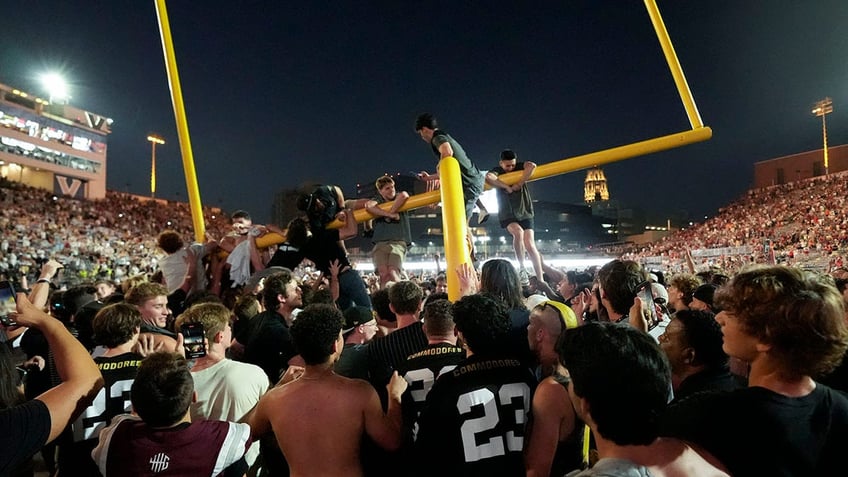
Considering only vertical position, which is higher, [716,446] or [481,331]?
[481,331]

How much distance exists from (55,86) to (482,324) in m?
63.0

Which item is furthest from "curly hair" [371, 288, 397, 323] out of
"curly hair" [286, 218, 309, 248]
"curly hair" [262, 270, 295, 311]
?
"curly hair" [286, 218, 309, 248]

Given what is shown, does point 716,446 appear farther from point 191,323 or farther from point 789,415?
point 191,323

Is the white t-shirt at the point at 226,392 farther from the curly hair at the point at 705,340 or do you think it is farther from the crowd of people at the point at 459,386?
the curly hair at the point at 705,340

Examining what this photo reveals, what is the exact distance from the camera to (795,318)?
1.63 m

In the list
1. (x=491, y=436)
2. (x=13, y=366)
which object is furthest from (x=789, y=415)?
(x=13, y=366)

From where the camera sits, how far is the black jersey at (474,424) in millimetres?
2059

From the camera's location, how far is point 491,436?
2.08 metres

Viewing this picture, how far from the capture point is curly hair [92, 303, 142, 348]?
9.36 ft

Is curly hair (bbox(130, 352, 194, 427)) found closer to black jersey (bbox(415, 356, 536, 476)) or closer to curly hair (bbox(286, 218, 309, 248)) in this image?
black jersey (bbox(415, 356, 536, 476))

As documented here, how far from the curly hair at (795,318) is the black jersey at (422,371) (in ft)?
4.20

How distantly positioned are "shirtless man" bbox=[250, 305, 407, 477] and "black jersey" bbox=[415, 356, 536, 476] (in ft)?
0.70

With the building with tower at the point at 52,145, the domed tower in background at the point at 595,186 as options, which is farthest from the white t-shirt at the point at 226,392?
the domed tower in background at the point at 595,186

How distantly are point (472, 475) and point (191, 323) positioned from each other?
1.80m
